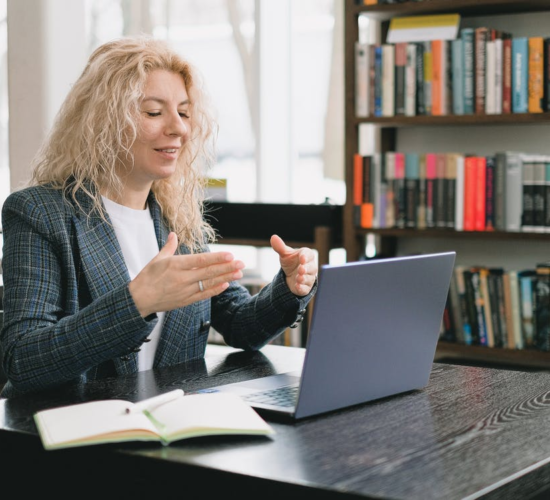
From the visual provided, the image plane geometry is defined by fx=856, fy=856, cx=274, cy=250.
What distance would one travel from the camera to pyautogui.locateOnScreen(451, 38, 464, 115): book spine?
2.99m

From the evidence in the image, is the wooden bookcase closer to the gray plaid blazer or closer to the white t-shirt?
the gray plaid blazer

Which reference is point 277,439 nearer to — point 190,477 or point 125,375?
point 190,477

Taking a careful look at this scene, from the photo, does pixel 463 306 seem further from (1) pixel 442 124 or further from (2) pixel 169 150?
(2) pixel 169 150

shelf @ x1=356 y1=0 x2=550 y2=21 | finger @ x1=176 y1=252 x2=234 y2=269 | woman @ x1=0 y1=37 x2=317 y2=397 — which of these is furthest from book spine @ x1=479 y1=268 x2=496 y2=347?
finger @ x1=176 y1=252 x2=234 y2=269

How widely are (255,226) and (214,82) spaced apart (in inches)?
41.1

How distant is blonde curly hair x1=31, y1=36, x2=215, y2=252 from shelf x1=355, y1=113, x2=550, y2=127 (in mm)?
1218

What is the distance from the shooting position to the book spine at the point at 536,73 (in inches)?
113

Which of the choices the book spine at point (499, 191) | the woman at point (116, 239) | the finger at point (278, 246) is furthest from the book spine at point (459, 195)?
the finger at point (278, 246)

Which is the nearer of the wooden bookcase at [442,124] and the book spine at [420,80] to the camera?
the wooden bookcase at [442,124]

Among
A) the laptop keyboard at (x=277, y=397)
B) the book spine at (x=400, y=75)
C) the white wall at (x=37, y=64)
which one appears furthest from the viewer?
the white wall at (x=37, y=64)

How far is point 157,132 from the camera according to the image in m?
1.88

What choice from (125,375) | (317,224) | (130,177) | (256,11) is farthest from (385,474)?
(256,11)

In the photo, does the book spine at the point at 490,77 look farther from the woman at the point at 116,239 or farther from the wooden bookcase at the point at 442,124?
the woman at the point at 116,239

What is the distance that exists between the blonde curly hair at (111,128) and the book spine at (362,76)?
4.01ft
